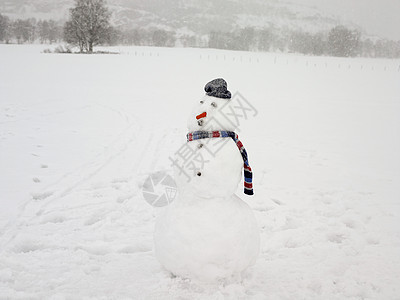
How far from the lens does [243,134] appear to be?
9.04m

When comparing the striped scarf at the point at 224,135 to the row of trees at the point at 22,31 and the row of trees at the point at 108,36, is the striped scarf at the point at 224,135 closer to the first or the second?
the row of trees at the point at 108,36

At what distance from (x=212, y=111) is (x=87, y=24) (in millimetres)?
38883

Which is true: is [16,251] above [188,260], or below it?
below

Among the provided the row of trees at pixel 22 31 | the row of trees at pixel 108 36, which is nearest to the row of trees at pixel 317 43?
the row of trees at pixel 108 36

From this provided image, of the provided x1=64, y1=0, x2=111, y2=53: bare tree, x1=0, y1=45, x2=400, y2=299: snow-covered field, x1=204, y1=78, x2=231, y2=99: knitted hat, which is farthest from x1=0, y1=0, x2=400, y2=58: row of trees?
x1=204, y1=78, x2=231, y2=99: knitted hat

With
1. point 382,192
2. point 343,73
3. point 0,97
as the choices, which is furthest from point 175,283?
point 343,73

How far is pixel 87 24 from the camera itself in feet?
118

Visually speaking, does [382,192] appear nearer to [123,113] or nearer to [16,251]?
[16,251]

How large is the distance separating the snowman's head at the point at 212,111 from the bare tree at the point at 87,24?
122 feet

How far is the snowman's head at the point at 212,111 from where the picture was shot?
2.62 metres

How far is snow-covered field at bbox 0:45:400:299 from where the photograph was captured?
2.99m

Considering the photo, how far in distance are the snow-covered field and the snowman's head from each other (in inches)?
58.8

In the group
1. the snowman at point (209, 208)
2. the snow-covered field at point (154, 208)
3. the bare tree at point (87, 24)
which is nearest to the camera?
the snowman at point (209, 208)

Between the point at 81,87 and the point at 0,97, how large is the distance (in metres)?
3.97
